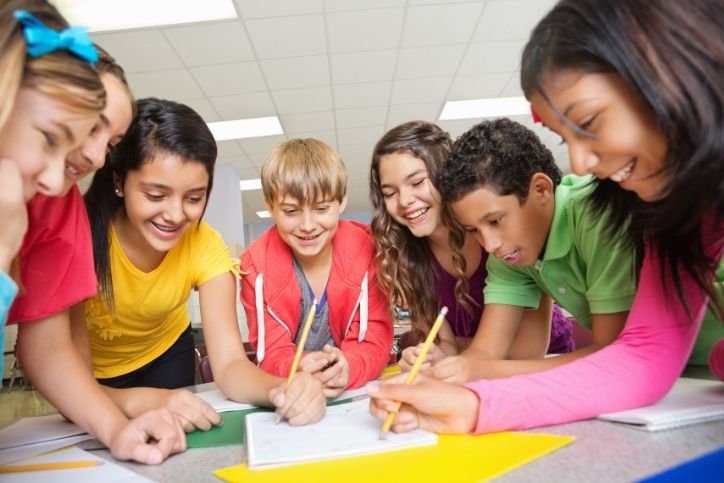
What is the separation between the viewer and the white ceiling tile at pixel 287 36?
137 inches

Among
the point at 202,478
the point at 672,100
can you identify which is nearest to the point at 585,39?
the point at 672,100

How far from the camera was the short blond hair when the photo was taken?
1.47 meters

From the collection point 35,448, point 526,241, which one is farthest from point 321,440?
point 526,241

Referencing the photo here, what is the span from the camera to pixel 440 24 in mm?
3717

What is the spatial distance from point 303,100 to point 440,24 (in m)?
1.56

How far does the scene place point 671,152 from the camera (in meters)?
0.68

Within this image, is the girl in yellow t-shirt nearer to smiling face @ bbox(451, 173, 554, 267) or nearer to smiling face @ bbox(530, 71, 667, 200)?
smiling face @ bbox(451, 173, 554, 267)

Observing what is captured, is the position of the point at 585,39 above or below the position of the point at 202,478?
above

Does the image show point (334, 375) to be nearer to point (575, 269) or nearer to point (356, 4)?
point (575, 269)

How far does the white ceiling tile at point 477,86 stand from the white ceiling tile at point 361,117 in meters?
0.73

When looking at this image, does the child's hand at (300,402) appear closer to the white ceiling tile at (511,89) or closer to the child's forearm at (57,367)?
the child's forearm at (57,367)

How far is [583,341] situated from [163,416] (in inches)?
64.2

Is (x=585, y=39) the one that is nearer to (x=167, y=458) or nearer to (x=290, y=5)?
(x=167, y=458)

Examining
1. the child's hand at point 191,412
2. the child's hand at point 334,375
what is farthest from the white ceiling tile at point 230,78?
the child's hand at point 191,412
